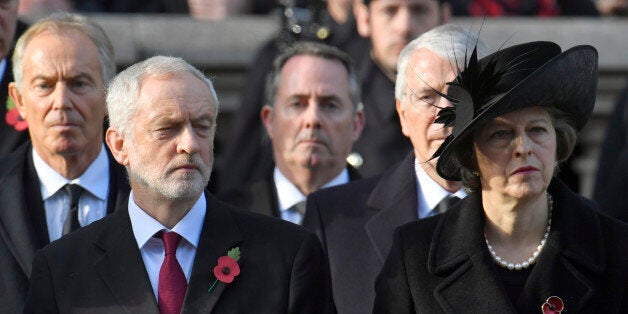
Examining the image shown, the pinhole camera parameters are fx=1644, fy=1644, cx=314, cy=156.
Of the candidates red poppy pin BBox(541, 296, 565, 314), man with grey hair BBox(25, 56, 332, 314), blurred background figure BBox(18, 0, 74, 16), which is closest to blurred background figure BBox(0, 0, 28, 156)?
man with grey hair BBox(25, 56, 332, 314)

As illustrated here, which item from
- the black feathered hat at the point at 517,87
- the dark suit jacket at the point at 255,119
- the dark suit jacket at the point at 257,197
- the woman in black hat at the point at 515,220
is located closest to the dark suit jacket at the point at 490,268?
the woman in black hat at the point at 515,220

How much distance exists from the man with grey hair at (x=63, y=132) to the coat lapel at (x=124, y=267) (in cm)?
73

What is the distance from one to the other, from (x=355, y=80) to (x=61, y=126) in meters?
1.55

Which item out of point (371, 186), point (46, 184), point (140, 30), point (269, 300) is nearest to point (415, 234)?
point (269, 300)

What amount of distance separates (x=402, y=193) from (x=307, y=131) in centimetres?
96

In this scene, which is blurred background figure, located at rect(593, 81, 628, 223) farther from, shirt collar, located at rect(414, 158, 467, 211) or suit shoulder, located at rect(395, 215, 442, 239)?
suit shoulder, located at rect(395, 215, 442, 239)

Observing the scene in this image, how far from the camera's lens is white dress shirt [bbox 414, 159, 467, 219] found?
6387 millimetres

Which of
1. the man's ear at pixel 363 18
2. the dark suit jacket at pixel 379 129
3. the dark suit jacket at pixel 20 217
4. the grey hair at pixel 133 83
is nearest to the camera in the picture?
the grey hair at pixel 133 83

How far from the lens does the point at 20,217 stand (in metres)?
6.23

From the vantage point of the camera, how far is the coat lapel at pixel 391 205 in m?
6.29

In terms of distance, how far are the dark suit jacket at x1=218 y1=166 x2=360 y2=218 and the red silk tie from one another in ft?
5.00

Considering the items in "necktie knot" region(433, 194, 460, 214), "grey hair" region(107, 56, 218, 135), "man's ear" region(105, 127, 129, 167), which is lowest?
"necktie knot" region(433, 194, 460, 214)

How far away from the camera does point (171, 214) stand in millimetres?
5633

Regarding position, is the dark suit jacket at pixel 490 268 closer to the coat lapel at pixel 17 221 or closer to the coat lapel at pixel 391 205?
the coat lapel at pixel 391 205
